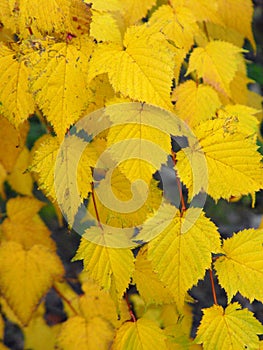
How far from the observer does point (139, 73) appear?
2.33 feet

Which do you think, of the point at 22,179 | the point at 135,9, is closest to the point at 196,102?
the point at 135,9

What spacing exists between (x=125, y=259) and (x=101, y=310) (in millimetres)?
411

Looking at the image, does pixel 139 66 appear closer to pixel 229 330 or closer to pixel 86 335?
pixel 229 330

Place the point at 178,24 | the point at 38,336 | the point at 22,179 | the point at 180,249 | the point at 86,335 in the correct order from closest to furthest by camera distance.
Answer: the point at 180,249 → the point at 178,24 → the point at 86,335 → the point at 22,179 → the point at 38,336

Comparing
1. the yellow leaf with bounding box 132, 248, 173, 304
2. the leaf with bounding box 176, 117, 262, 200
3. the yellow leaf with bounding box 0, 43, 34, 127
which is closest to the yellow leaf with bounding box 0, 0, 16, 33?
the yellow leaf with bounding box 0, 43, 34, 127

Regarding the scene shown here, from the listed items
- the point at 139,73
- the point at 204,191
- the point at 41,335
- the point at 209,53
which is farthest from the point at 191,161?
the point at 41,335

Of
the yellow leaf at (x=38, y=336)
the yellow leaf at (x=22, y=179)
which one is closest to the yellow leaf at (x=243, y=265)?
the yellow leaf at (x=22, y=179)

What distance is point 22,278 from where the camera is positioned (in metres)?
1.06

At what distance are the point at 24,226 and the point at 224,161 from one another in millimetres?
585

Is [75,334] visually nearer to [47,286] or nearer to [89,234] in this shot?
[47,286]

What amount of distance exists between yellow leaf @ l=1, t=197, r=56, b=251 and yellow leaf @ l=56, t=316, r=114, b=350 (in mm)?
180

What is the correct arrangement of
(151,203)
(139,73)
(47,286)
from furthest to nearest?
(47,286) < (151,203) < (139,73)

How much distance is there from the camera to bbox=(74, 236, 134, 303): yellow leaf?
29.1 inches

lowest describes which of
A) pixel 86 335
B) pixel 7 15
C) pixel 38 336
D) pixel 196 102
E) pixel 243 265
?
pixel 38 336
